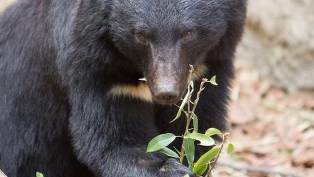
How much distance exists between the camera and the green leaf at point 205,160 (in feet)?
16.2

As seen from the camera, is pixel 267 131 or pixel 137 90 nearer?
pixel 137 90

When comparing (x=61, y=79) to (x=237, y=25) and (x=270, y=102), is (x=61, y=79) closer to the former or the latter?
(x=237, y=25)

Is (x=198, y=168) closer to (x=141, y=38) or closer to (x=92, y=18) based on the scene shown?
(x=141, y=38)

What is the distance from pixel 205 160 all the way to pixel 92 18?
3.49 feet

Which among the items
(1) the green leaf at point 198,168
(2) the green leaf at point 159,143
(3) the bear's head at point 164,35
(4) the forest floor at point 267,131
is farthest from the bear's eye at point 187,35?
(4) the forest floor at point 267,131

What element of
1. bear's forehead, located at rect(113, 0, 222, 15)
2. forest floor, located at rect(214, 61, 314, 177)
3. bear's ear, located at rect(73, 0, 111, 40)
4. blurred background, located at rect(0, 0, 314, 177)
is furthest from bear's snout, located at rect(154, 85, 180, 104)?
blurred background, located at rect(0, 0, 314, 177)

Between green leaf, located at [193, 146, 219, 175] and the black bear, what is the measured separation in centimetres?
13

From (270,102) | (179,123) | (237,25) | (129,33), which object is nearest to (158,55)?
(129,33)

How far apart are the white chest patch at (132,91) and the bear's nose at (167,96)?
2.23ft

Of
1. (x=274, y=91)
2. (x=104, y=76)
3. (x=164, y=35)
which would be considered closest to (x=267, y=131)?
(x=274, y=91)

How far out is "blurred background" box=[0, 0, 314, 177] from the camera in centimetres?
785

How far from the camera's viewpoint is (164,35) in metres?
4.90

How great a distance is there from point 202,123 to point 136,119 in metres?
0.62

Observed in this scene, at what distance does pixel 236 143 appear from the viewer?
8.15 m
